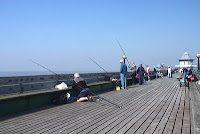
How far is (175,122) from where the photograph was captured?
566 centimetres

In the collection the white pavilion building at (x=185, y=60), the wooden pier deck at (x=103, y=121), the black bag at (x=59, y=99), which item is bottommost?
the wooden pier deck at (x=103, y=121)

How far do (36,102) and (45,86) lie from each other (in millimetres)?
1394

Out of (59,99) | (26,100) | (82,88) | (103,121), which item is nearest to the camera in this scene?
(103,121)

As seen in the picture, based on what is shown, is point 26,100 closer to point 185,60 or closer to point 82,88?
point 82,88

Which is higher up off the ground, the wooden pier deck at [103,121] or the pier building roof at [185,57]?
the pier building roof at [185,57]

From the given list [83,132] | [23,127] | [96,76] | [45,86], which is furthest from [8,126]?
[96,76]

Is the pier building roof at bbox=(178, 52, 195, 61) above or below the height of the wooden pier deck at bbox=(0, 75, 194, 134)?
above

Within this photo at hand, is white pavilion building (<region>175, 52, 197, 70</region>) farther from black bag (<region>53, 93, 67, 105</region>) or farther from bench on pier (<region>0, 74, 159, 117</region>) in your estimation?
black bag (<region>53, 93, 67, 105</region>)

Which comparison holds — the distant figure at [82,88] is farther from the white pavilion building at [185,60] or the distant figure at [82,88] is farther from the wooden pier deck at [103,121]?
the white pavilion building at [185,60]

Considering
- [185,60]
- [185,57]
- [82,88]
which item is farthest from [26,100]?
[185,57]

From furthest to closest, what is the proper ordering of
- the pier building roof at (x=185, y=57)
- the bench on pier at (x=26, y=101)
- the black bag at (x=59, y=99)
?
the pier building roof at (x=185, y=57) < the black bag at (x=59, y=99) < the bench on pier at (x=26, y=101)

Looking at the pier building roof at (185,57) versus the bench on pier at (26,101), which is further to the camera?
the pier building roof at (185,57)

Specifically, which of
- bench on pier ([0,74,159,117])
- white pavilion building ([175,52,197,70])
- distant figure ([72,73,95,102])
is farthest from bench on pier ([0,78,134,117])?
white pavilion building ([175,52,197,70])

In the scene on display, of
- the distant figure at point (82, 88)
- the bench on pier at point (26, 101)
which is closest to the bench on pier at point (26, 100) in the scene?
the bench on pier at point (26, 101)
